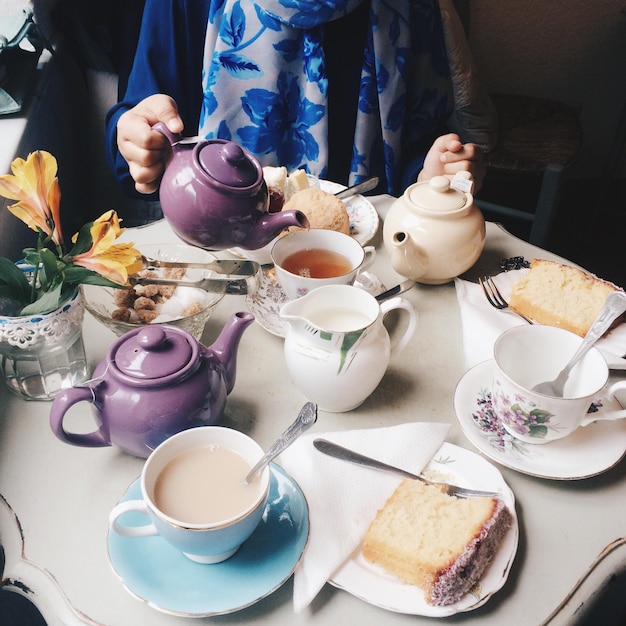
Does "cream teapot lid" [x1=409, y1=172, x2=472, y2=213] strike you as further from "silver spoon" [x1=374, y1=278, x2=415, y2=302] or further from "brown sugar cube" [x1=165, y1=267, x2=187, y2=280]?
"brown sugar cube" [x1=165, y1=267, x2=187, y2=280]

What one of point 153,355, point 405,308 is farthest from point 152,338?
point 405,308

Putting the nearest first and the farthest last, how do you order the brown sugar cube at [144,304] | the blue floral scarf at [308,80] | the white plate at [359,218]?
the brown sugar cube at [144,304] → the white plate at [359,218] → the blue floral scarf at [308,80]

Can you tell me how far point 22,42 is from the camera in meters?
1.49

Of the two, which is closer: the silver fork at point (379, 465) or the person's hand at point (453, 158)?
the silver fork at point (379, 465)

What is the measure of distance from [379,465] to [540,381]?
0.84 feet

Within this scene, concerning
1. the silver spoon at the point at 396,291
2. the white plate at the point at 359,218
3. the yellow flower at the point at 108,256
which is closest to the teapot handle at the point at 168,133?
the yellow flower at the point at 108,256

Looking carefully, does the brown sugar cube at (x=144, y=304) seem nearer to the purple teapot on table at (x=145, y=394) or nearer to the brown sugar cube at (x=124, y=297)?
the brown sugar cube at (x=124, y=297)

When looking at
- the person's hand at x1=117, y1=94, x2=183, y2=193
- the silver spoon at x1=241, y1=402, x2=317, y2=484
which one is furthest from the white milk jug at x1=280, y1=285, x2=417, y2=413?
the person's hand at x1=117, y1=94, x2=183, y2=193

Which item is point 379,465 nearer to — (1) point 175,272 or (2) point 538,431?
(2) point 538,431

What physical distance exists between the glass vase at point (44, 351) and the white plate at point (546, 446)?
0.48 meters

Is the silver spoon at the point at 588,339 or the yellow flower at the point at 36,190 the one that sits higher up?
the yellow flower at the point at 36,190

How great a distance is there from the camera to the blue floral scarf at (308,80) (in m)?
1.32

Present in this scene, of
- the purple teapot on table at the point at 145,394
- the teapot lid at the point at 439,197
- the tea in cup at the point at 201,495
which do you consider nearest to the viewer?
the tea in cup at the point at 201,495

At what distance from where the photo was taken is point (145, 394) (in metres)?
0.67
